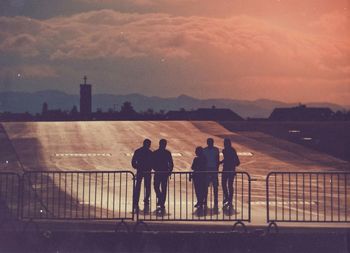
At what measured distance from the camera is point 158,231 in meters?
11.5

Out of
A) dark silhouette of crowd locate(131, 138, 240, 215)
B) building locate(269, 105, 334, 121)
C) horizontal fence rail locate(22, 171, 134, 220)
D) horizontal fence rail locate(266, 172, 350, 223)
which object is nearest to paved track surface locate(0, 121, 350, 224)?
horizontal fence rail locate(266, 172, 350, 223)

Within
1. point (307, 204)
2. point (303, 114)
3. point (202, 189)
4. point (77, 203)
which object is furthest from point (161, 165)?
point (303, 114)

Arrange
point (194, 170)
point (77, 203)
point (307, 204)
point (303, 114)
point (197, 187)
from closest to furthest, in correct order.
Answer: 1. point (197, 187)
2. point (194, 170)
3. point (77, 203)
4. point (307, 204)
5. point (303, 114)

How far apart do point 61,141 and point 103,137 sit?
382 centimetres

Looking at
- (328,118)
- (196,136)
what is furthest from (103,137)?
(328,118)

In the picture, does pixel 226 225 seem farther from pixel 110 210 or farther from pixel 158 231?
pixel 110 210

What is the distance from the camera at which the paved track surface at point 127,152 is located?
27.7 metres

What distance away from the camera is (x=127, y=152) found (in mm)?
34250

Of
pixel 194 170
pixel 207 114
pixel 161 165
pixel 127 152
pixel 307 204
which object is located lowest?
pixel 307 204

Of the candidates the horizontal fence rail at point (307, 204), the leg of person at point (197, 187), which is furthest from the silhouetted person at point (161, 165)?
the horizontal fence rail at point (307, 204)

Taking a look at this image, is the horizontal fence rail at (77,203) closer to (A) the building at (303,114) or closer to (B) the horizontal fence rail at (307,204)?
(B) the horizontal fence rail at (307,204)

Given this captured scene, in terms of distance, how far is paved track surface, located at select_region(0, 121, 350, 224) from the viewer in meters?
27.7

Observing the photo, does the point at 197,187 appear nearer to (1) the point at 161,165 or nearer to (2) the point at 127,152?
(1) the point at 161,165

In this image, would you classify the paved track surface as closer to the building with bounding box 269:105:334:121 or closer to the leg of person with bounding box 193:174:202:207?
the leg of person with bounding box 193:174:202:207
